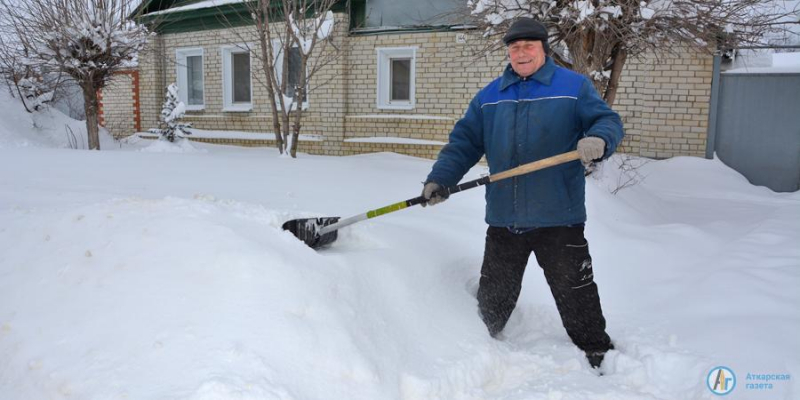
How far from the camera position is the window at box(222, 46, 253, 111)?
1209 centimetres

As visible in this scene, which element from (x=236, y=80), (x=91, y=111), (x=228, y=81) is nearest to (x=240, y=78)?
(x=236, y=80)

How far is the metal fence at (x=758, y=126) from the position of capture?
797cm

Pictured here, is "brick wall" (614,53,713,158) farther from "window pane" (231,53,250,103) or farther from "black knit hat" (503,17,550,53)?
"window pane" (231,53,250,103)

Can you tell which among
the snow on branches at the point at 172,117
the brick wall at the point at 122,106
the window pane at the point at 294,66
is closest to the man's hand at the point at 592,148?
the window pane at the point at 294,66

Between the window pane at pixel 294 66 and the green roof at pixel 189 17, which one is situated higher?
the green roof at pixel 189 17

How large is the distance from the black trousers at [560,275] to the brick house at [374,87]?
389 centimetres

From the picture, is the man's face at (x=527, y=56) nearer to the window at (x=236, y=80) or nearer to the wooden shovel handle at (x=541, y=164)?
the wooden shovel handle at (x=541, y=164)

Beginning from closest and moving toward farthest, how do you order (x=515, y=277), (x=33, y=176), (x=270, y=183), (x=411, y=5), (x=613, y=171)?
1. (x=515, y=277)
2. (x=33, y=176)
3. (x=270, y=183)
4. (x=613, y=171)
5. (x=411, y=5)

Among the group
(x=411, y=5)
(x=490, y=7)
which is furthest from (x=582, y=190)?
(x=411, y=5)

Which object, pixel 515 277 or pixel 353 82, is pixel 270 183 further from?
pixel 353 82

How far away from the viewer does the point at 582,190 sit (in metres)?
2.70

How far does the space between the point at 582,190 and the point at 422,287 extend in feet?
3.10

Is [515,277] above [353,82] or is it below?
below

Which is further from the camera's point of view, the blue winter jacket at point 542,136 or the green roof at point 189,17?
the green roof at point 189,17
